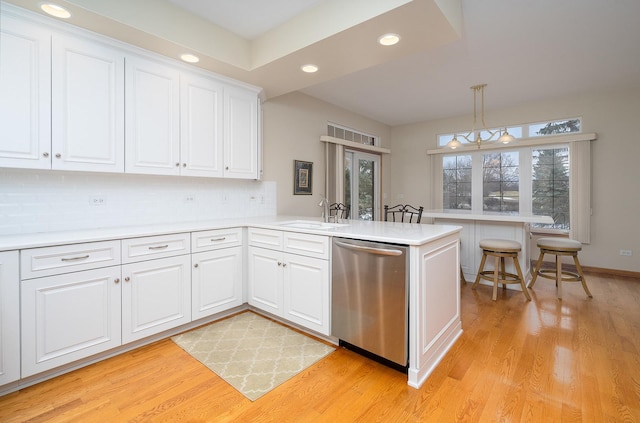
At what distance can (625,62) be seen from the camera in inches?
136

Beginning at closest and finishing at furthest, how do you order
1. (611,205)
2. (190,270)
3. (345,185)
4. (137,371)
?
(137,371), (190,270), (611,205), (345,185)

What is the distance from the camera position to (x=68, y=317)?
1917mm

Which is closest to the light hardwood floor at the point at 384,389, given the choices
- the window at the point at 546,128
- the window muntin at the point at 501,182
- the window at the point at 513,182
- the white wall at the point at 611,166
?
the white wall at the point at 611,166

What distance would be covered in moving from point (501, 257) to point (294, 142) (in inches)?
115

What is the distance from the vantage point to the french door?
5289 millimetres

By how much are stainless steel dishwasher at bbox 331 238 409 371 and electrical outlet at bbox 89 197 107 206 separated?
196cm

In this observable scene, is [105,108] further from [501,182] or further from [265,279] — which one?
[501,182]

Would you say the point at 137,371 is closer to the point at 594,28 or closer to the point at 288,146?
the point at 288,146

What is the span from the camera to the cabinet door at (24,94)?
6.19ft

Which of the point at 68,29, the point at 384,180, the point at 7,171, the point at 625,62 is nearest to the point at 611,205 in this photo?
the point at 625,62

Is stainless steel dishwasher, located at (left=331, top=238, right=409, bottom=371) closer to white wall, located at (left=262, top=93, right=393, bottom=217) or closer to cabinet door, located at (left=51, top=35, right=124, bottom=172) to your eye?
cabinet door, located at (left=51, top=35, right=124, bottom=172)

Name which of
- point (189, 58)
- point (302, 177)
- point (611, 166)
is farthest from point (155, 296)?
point (611, 166)

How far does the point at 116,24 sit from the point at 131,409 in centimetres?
244

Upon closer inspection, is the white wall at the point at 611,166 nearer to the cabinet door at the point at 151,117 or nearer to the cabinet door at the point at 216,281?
the cabinet door at the point at 216,281
